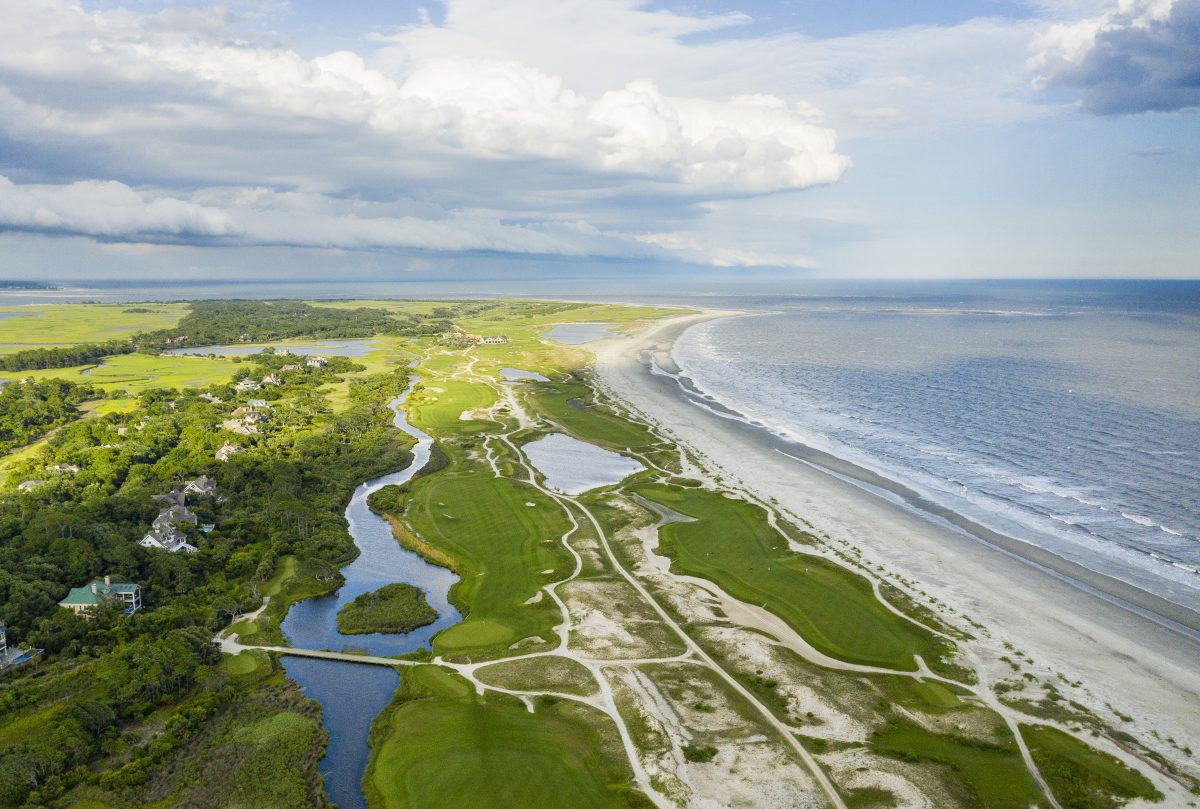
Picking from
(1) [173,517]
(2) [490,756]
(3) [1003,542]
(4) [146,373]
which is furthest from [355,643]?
(4) [146,373]

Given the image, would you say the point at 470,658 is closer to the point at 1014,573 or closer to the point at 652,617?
the point at 652,617

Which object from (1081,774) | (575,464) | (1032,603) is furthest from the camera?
(575,464)

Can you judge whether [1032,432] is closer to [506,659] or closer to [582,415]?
[582,415]

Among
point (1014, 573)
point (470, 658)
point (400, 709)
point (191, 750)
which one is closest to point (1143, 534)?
point (1014, 573)

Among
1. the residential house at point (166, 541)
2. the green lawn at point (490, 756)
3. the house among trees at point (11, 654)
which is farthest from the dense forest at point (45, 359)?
the green lawn at point (490, 756)

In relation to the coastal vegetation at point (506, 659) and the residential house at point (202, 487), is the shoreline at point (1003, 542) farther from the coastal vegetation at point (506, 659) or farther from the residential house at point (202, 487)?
the residential house at point (202, 487)
